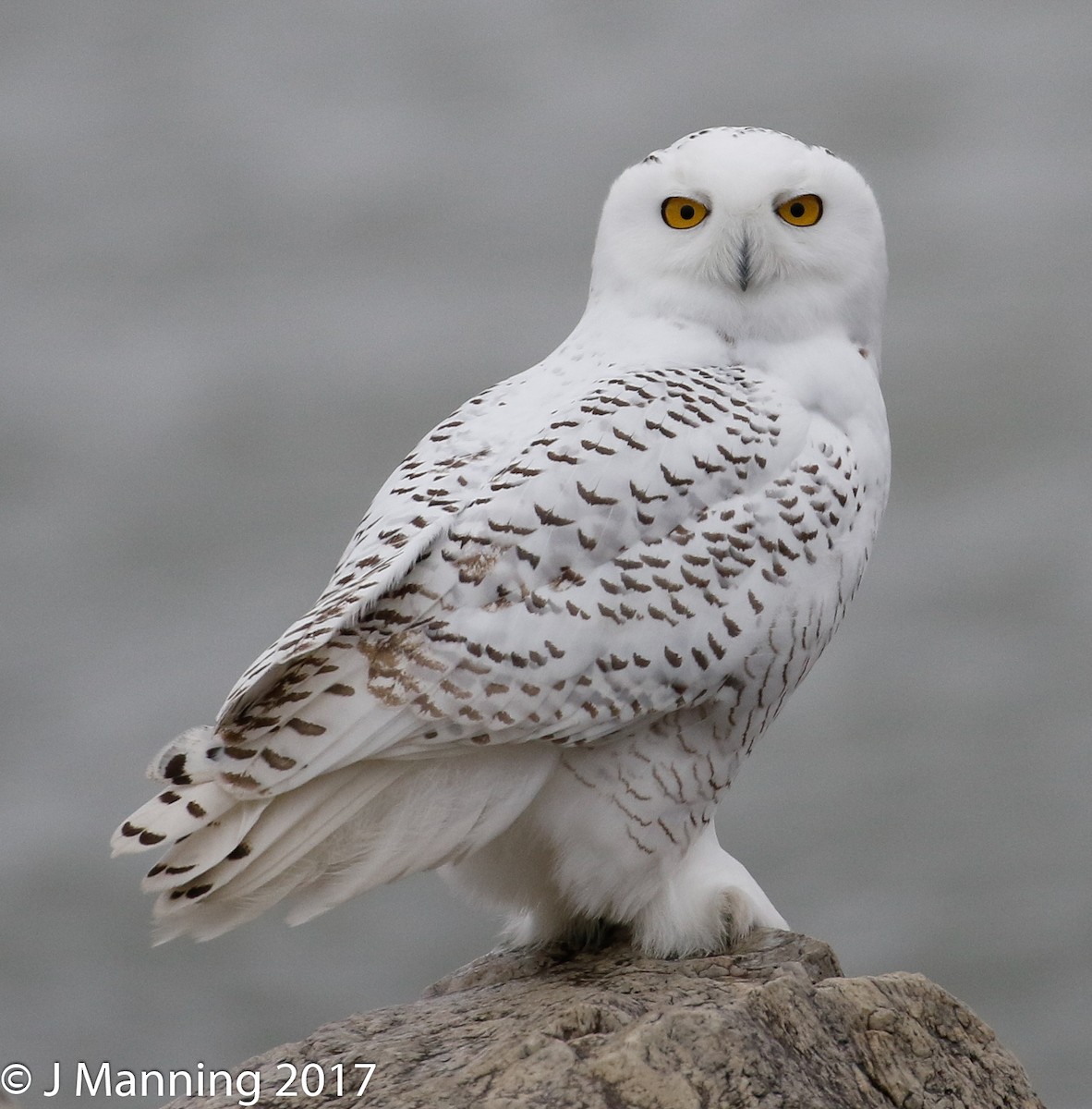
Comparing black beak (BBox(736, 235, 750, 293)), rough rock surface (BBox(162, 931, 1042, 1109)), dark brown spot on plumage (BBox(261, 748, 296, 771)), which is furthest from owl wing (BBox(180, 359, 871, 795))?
rough rock surface (BBox(162, 931, 1042, 1109))

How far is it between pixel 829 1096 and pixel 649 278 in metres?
0.96

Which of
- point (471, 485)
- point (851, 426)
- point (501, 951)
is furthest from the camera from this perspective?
point (501, 951)

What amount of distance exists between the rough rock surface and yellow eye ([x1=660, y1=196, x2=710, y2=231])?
84 centimetres

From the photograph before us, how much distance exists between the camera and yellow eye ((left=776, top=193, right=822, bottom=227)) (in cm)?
200

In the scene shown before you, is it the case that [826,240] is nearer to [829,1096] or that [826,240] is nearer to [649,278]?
[649,278]

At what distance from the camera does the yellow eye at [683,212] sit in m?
2.02

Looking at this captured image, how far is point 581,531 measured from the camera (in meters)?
1.79

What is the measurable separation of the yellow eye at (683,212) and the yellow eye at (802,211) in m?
0.09

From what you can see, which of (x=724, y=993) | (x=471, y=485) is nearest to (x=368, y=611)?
(x=471, y=485)

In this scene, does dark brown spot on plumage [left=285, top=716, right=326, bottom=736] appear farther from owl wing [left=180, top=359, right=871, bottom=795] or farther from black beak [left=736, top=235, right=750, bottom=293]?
black beak [left=736, top=235, right=750, bottom=293]

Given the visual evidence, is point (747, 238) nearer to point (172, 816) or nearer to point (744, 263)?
point (744, 263)

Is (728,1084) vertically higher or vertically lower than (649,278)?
lower

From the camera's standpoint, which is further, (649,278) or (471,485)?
(649,278)

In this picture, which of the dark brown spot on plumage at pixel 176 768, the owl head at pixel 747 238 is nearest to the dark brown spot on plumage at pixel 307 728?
the dark brown spot on plumage at pixel 176 768
